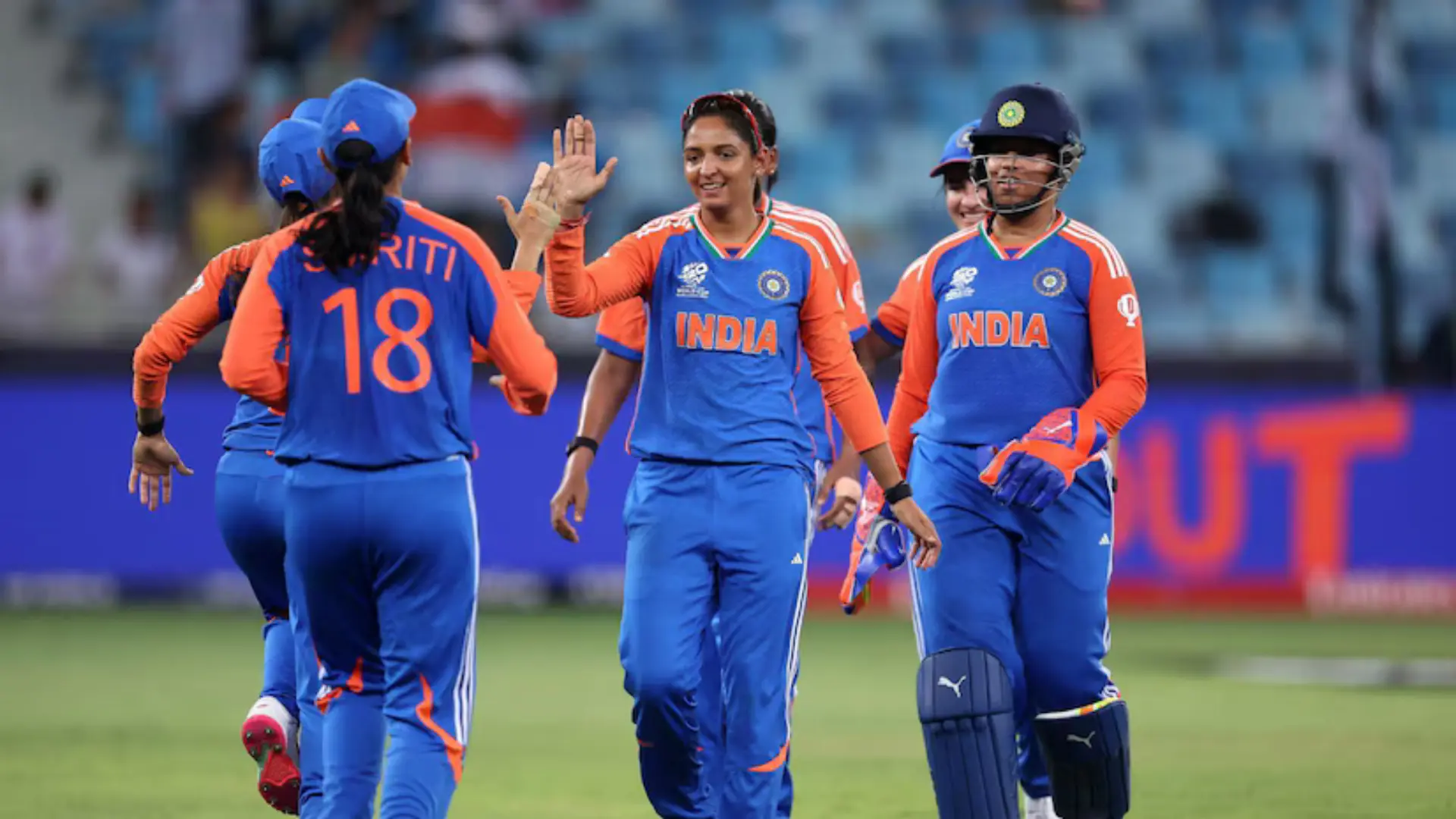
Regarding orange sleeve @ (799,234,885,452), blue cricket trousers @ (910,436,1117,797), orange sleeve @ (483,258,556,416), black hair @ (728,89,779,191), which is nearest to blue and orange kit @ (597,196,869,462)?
black hair @ (728,89,779,191)

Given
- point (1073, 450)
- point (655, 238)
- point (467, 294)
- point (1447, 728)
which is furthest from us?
point (1447, 728)

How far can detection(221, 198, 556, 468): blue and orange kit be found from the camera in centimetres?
559

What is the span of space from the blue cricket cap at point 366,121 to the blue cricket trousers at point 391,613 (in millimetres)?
832

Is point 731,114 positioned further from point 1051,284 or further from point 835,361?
point 1051,284

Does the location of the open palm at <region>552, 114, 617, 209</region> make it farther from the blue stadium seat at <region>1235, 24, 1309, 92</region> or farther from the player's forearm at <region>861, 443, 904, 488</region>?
the blue stadium seat at <region>1235, 24, 1309, 92</region>

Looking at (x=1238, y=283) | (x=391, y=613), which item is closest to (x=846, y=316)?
(x=391, y=613)

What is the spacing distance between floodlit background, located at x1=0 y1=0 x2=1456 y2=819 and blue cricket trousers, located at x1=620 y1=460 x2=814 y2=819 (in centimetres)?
208

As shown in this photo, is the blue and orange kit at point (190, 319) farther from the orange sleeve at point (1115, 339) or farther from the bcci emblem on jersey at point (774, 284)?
the orange sleeve at point (1115, 339)

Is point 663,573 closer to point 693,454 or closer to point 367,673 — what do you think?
point 693,454

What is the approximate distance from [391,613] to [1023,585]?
6.49 ft

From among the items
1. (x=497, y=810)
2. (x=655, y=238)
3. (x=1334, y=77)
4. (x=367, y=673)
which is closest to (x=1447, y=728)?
(x=497, y=810)

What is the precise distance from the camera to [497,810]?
8.16 m

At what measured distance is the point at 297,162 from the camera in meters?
6.99

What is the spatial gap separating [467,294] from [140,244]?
476 inches
